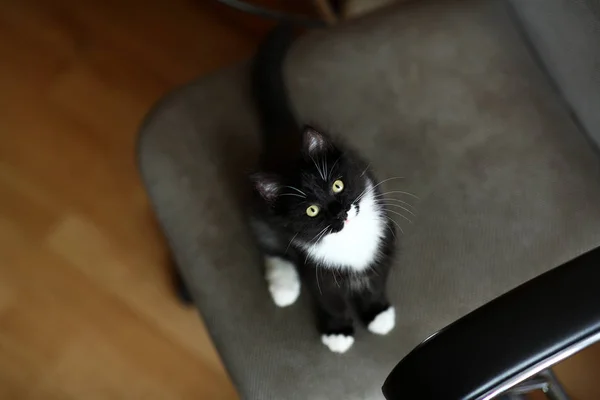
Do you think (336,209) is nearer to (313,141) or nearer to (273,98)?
(313,141)

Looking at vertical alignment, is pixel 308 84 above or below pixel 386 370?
above

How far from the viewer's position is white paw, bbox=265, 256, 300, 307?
79cm

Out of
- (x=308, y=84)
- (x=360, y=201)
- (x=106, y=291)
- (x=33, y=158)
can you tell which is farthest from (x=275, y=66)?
(x=33, y=158)

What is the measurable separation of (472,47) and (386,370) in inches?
20.7

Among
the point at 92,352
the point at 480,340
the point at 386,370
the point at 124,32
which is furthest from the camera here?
the point at 124,32

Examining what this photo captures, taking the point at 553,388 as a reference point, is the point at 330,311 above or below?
above

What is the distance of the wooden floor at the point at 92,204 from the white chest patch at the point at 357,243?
0.58m

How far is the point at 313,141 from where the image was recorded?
0.71 metres

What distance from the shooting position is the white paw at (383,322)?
761mm

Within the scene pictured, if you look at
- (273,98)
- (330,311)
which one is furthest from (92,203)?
(330,311)

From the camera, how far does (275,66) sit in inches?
34.1

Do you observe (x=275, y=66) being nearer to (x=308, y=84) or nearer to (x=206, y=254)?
(x=308, y=84)

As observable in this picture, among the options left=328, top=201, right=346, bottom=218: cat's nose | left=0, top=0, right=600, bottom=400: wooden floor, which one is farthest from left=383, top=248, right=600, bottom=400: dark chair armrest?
left=0, top=0, right=600, bottom=400: wooden floor

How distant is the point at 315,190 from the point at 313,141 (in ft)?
0.21
